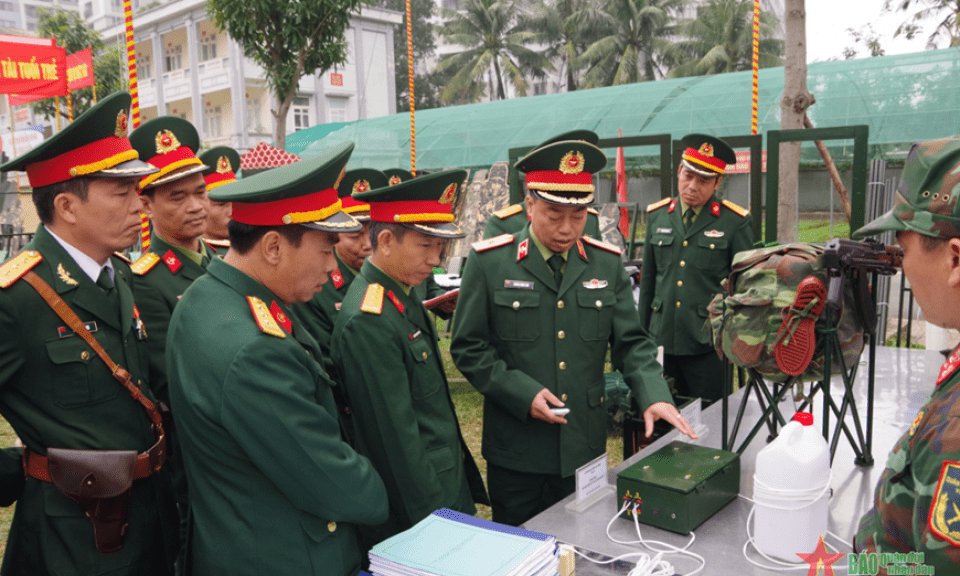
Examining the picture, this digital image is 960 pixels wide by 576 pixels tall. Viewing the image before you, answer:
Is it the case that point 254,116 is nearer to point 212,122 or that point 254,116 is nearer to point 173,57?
point 212,122

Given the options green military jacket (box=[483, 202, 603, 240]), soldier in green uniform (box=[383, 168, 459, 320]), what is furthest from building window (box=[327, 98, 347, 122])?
green military jacket (box=[483, 202, 603, 240])

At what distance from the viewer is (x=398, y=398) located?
2.00 m

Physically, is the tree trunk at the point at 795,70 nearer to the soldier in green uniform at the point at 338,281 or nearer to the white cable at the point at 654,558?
the soldier in green uniform at the point at 338,281

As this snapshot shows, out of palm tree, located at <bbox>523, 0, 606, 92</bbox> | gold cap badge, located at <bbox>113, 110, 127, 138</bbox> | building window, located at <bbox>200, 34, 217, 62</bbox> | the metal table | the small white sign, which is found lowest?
the metal table

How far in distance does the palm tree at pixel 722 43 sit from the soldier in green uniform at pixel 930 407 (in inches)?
1145

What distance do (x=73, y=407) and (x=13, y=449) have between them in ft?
0.70

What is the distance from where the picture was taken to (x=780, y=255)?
2158 millimetres

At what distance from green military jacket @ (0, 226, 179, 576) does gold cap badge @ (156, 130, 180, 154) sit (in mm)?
1034

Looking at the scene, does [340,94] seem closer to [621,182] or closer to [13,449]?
[621,182]

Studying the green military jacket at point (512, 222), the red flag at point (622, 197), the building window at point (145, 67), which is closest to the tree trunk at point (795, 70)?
the red flag at point (622, 197)

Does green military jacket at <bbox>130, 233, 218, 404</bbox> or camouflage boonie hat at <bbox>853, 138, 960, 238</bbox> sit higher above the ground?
camouflage boonie hat at <bbox>853, 138, 960, 238</bbox>

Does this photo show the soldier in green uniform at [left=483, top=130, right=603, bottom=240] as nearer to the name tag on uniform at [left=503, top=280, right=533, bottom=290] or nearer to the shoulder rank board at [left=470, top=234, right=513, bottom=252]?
the shoulder rank board at [left=470, top=234, right=513, bottom=252]

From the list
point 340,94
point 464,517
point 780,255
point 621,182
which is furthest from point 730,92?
point 340,94

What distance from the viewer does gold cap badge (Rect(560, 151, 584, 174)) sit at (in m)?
2.56
